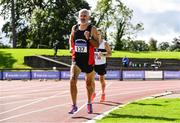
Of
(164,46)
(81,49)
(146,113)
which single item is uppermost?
(164,46)

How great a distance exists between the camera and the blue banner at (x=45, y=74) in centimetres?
3731

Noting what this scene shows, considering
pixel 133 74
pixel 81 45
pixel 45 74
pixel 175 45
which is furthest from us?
pixel 175 45

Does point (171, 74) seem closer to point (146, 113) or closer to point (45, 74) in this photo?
point (45, 74)

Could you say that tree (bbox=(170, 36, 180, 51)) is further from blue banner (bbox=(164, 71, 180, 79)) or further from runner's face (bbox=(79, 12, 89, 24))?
runner's face (bbox=(79, 12, 89, 24))

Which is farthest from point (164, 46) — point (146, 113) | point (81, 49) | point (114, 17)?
point (81, 49)

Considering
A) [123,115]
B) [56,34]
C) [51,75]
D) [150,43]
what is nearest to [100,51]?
[123,115]

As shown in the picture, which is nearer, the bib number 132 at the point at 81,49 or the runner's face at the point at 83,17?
the runner's face at the point at 83,17

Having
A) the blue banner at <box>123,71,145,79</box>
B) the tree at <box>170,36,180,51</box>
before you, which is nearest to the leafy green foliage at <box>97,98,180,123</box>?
the blue banner at <box>123,71,145,79</box>

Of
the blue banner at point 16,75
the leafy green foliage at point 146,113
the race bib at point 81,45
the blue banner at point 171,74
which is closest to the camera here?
the leafy green foliage at point 146,113

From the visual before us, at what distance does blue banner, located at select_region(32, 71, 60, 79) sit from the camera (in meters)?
37.3

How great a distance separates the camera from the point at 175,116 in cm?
1177

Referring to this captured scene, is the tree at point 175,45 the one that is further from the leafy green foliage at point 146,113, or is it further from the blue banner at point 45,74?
the leafy green foliage at point 146,113

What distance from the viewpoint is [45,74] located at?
37.6 meters

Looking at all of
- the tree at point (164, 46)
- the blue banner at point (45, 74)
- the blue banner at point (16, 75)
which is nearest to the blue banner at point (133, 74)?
the blue banner at point (45, 74)
